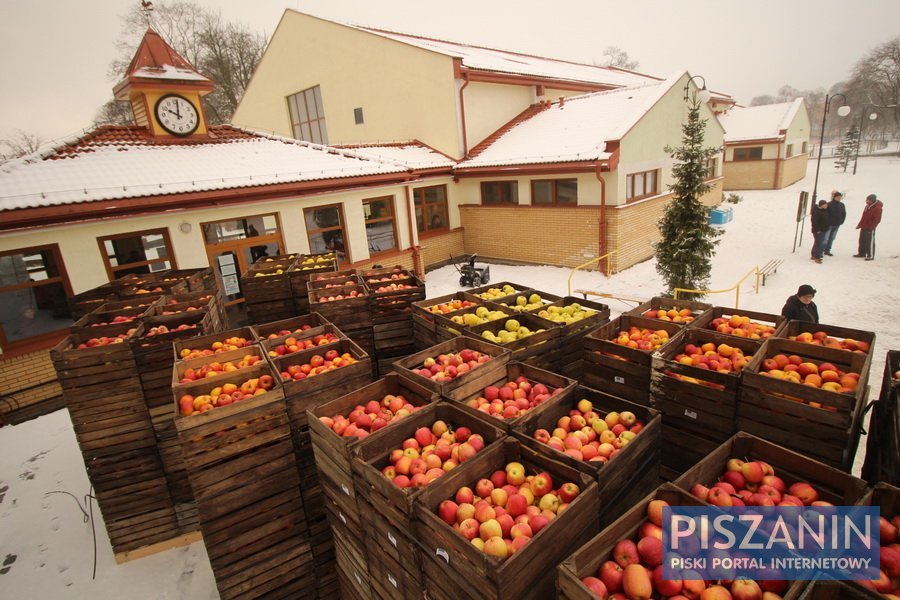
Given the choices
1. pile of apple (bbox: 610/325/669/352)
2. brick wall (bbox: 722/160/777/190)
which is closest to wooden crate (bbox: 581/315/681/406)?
pile of apple (bbox: 610/325/669/352)

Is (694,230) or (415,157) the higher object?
(415,157)

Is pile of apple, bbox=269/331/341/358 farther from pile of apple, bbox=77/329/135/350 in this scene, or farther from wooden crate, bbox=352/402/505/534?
pile of apple, bbox=77/329/135/350

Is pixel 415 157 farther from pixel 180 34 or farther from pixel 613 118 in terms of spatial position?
pixel 180 34

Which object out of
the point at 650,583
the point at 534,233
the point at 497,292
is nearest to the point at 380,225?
the point at 534,233

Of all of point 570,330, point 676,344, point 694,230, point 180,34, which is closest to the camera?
point 676,344

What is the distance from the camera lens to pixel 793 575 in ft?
6.91

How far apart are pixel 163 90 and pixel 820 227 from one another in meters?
20.4

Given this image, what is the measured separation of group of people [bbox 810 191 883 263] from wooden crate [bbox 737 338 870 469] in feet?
42.4

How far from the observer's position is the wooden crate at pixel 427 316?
630 cm

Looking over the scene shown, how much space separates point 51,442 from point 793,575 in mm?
10764

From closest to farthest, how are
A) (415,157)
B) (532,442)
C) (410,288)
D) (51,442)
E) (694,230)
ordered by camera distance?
(532,442) → (410,288) → (51,442) → (694,230) → (415,157)

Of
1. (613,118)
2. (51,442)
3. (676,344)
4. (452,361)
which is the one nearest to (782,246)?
(613,118)

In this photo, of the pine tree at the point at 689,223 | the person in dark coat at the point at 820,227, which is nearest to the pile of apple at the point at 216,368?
the pine tree at the point at 689,223

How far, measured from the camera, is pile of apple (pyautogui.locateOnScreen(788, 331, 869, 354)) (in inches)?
167
